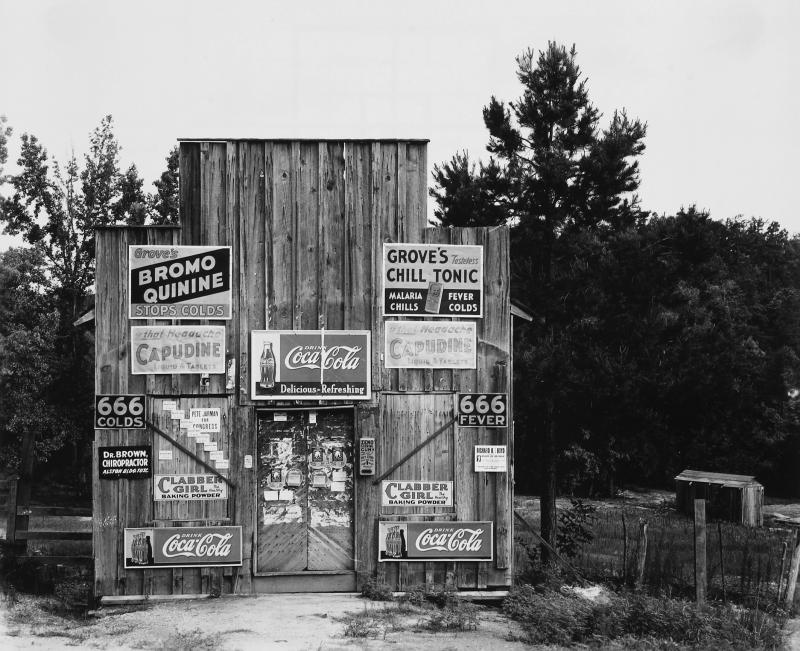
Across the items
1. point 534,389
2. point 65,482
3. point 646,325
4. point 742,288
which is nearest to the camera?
point 534,389

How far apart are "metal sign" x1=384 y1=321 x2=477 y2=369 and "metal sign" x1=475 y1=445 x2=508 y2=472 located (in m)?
1.30

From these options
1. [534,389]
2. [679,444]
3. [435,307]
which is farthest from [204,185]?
[679,444]

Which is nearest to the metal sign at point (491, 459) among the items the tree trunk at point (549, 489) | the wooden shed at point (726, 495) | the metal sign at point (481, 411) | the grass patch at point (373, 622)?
the metal sign at point (481, 411)

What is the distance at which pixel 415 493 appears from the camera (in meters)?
13.9

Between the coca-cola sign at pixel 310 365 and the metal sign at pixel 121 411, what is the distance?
171 centimetres

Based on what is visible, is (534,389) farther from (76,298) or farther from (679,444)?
(76,298)

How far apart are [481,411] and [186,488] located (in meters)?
4.61

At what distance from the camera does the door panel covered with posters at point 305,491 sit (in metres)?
13.7

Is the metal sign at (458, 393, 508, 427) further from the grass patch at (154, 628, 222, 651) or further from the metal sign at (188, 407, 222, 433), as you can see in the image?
the grass patch at (154, 628, 222, 651)

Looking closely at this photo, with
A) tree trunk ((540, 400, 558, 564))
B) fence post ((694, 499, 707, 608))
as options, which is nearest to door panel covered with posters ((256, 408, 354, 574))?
fence post ((694, 499, 707, 608))

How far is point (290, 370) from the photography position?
1377 centimetres

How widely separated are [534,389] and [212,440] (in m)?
16.9

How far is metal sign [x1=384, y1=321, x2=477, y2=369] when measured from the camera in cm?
1396

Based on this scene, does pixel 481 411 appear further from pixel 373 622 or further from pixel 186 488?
pixel 186 488
